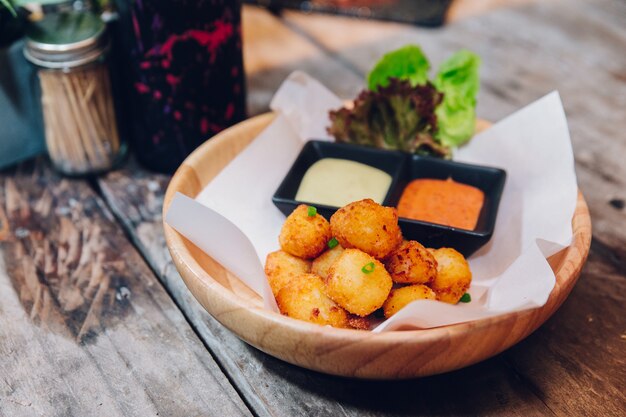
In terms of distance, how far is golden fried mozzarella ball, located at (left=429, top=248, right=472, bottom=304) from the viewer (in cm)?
125

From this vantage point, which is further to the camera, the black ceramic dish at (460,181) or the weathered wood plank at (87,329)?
the black ceramic dish at (460,181)

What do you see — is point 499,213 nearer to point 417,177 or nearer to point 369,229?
point 417,177

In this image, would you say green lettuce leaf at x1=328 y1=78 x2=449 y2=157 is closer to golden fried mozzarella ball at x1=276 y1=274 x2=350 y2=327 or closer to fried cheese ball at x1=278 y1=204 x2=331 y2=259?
fried cheese ball at x1=278 y1=204 x2=331 y2=259

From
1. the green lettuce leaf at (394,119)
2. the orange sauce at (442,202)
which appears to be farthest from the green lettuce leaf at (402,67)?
the orange sauce at (442,202)

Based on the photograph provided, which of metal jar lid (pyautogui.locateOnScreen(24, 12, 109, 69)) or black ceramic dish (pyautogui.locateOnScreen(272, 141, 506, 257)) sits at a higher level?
metal jar lid (pyautogui.locateOnScreen(24, 12, 109, 69))

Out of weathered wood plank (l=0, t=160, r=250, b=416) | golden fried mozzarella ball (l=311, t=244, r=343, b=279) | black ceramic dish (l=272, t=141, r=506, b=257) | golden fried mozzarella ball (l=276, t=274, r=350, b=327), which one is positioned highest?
golden fried mozzarella ball (l=276, t=274, r=350, b=327)

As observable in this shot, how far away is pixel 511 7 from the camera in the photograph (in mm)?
2910

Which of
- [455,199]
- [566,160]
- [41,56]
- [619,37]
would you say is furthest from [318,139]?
[619,37]

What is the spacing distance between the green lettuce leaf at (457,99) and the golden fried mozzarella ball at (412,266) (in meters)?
0.54

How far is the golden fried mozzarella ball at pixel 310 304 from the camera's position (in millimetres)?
1161

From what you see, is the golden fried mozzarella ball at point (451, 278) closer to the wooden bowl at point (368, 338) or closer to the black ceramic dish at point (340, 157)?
the wooden bowl at point (368, 338)

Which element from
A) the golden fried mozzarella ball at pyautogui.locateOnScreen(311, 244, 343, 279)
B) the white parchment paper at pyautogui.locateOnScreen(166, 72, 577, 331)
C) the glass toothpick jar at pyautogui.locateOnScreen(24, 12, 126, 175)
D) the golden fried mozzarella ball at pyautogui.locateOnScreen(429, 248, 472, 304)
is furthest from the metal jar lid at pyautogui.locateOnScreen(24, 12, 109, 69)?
the golden fried mozzarella ball at pyautogui.locateOnScreen(429, 248, 472, 304)

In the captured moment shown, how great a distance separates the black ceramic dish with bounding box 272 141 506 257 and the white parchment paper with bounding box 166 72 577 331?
0.05 metres

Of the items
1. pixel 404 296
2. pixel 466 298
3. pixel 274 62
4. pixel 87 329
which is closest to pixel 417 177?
pixel 466 298
